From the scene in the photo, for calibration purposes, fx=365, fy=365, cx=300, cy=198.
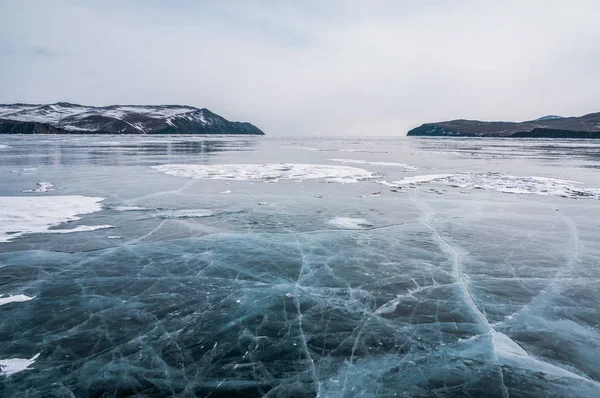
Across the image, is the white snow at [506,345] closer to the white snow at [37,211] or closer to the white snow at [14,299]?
the white snow at [14,299]

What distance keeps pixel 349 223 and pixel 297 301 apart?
4.86 m

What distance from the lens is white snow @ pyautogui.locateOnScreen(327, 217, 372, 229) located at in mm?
9906

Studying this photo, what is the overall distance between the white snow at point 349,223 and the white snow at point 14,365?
7185mm

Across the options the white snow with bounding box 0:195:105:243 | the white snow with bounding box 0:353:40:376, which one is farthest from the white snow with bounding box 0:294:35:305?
the white snow with bounding box 0:195:105:243

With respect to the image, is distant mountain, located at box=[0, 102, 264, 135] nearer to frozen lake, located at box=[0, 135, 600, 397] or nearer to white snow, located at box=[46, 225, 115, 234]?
white snow, located at box=[46, 225, 115, 234]

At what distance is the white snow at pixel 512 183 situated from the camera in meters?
15.2

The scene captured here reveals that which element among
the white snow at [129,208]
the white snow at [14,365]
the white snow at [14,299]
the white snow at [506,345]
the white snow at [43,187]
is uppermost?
the white snow at [43,187]

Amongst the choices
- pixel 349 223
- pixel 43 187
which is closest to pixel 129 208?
pixel 43 187

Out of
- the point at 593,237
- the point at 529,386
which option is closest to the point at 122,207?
the point at 529,386

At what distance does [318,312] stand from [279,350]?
3.48 feet

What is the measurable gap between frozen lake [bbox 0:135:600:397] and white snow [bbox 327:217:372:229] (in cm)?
6

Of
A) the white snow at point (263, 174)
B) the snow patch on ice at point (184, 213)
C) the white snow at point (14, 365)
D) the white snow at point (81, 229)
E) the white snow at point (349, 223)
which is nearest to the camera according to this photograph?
the white snow at point (14, 365)

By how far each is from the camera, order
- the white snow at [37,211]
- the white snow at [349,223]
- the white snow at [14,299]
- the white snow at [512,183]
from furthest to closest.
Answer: the white snow at [512,183] → the white snow at [349,223] → the white snow at [37,211] → the white snow at [14,299]

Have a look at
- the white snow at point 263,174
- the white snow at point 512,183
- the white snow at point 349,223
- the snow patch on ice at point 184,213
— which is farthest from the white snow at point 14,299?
the white snow at point 512,183
